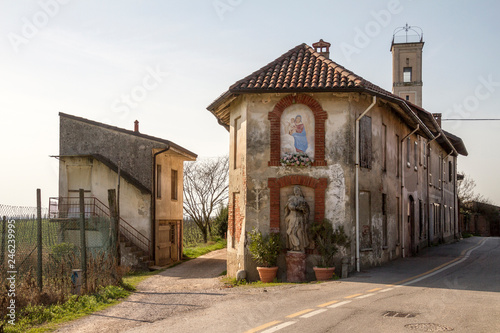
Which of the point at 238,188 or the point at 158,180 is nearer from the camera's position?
the point at 238,188

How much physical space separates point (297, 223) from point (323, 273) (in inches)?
65.1

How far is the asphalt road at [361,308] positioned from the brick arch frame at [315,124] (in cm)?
413

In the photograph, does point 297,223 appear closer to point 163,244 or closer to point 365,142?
point 365,142

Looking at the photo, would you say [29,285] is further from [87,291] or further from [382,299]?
[382,299]

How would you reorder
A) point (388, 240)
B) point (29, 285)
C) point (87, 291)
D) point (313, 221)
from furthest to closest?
1. point (388, 240)
2. point (313, 221)
3. point (87, 291)
4. point (29, 285)

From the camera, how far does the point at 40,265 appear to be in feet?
36.1

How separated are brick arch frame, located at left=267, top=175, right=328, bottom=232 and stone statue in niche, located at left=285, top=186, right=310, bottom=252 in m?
0.49

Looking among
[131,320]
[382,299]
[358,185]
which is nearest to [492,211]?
[358,185]

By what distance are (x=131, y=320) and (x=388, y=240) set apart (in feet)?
41.3

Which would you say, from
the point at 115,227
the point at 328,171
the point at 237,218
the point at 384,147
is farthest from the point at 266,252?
the point at 384,147

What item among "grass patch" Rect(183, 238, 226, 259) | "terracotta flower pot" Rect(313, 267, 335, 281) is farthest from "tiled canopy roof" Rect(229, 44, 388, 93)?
"grass patch" Rect(183, 238, 226, 259)

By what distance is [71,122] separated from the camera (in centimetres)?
2503

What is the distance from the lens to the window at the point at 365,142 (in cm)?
1733

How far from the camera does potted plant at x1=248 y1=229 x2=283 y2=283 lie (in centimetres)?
1586
